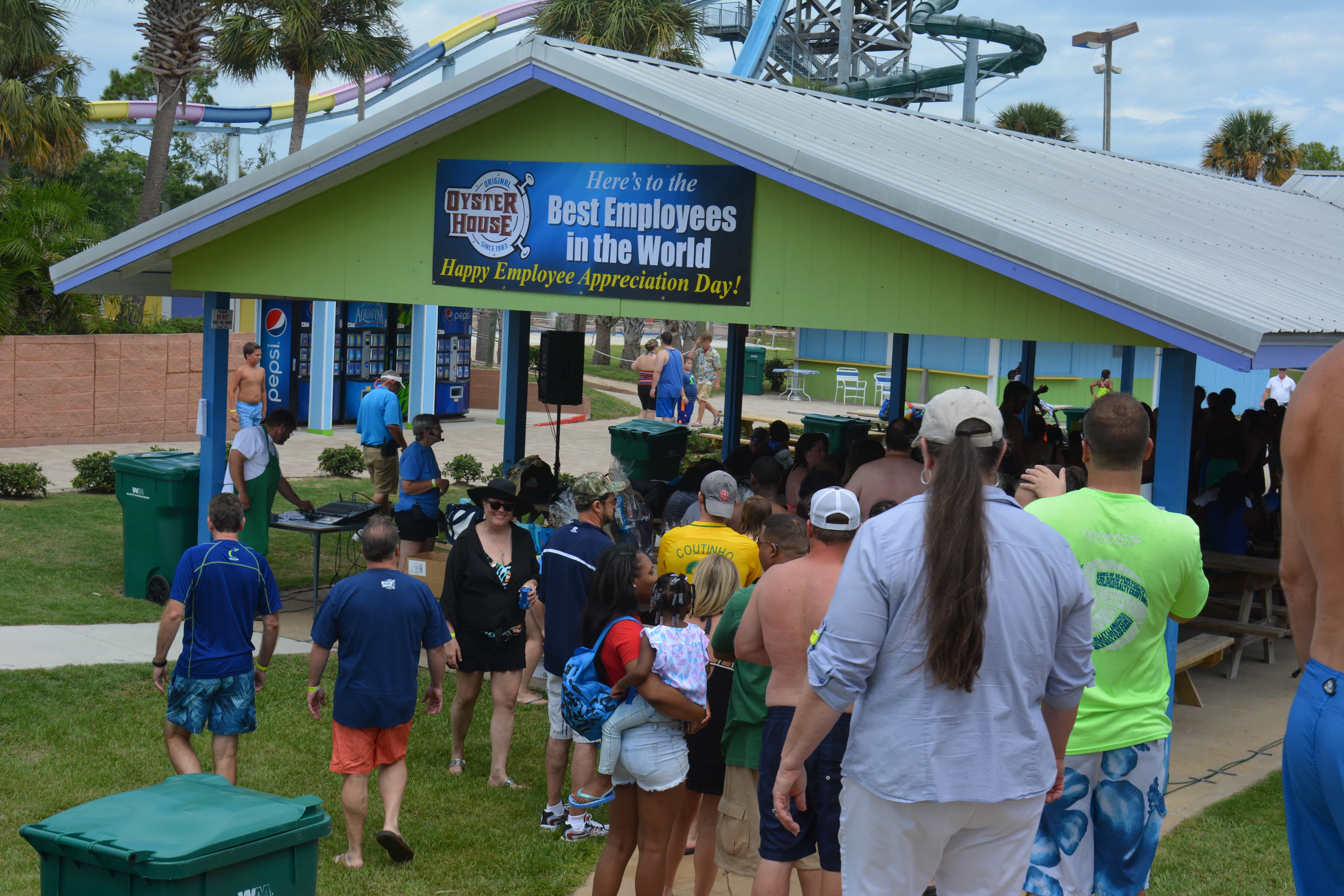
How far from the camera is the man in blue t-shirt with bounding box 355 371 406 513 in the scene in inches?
490

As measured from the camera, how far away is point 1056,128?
45.4 m

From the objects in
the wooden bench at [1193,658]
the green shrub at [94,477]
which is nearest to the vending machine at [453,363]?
the green shrub at [94,477]

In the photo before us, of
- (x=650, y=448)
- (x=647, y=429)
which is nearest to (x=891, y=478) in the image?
(x=650, y=448)

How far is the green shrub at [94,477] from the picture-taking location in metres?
15.8

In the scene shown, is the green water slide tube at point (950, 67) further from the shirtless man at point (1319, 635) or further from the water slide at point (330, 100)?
the shirtless man at point (1319, 635)

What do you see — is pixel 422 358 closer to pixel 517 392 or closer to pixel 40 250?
pixel 40 250

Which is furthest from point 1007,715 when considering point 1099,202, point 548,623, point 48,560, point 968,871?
point 48,560

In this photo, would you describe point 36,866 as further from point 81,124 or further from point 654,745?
point 81,124

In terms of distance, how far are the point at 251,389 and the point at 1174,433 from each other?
11023mm

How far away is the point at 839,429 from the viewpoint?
16141 mm

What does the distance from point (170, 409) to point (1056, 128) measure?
34719mm

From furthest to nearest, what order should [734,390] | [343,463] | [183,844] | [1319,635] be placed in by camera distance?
[343,463] → [734,390] → [183,844] → [1319,635]

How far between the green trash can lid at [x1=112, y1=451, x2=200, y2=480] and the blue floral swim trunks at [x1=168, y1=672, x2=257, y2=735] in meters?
4.54

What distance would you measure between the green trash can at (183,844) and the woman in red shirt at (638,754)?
4.13ft
